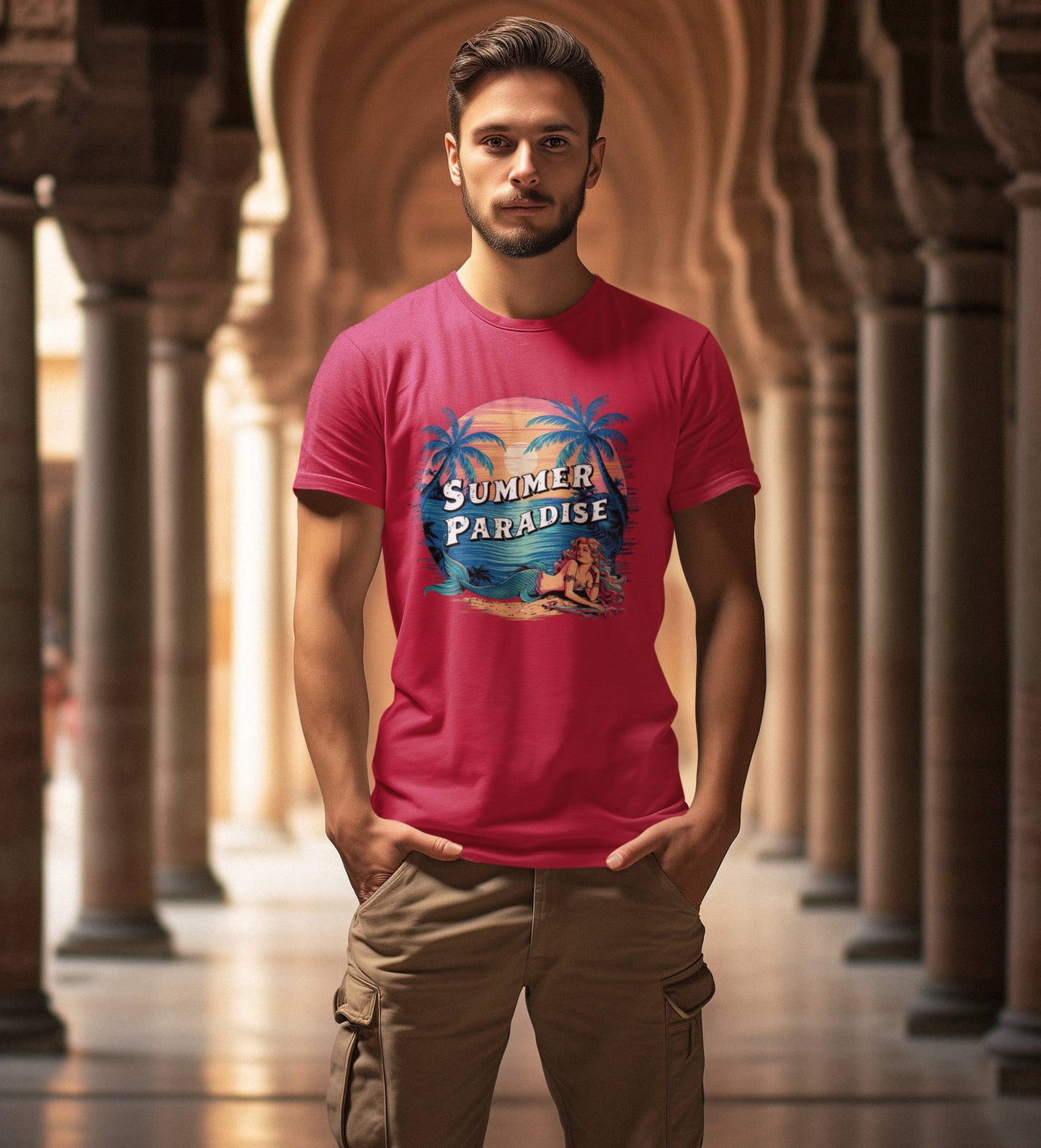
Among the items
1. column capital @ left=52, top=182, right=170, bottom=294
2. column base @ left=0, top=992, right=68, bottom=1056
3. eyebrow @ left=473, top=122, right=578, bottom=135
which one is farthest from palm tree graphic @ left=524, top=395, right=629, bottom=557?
column capital @ left=52, top=182, right=170, bottom=294

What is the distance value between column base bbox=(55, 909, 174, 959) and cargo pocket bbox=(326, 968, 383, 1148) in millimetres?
7228

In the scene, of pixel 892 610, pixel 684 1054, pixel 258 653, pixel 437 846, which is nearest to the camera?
pixel 437 846

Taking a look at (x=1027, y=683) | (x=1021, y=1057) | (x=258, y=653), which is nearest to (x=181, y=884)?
(x=258, y=653)

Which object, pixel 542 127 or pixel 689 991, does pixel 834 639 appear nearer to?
pixel 689 991

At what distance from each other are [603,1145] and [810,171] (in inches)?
375

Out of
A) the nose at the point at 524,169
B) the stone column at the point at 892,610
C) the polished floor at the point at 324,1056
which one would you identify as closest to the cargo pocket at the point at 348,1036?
the nose at the point at 524,169

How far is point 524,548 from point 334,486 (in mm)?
248

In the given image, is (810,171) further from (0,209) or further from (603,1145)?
(603,1145)

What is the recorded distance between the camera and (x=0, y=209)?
22.5 feet

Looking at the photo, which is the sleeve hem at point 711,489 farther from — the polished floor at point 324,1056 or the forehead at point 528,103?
the polished floor at point 324,1056

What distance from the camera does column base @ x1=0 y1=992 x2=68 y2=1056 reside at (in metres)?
6.96

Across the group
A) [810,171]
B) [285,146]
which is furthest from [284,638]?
[810,171]

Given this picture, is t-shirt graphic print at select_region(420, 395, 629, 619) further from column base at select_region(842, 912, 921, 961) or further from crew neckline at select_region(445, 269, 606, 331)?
column base at select_region(842, 912, 921, 961)

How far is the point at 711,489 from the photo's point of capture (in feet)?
8.25
